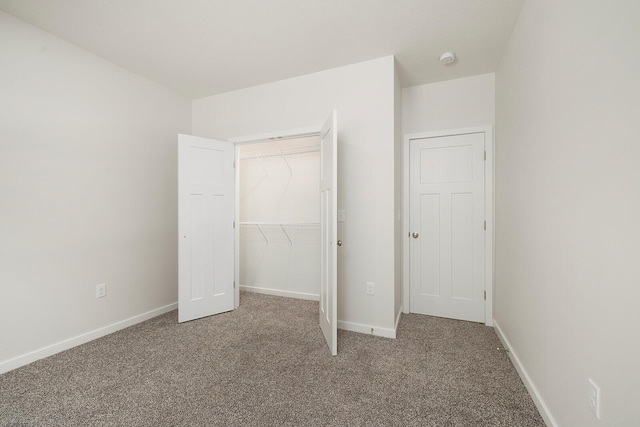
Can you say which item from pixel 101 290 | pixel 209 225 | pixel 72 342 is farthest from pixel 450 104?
pixel 72 342

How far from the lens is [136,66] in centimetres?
260

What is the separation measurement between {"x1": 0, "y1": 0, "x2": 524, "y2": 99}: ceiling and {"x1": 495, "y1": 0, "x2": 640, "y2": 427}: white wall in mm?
428

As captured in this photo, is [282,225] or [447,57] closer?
[447,57]

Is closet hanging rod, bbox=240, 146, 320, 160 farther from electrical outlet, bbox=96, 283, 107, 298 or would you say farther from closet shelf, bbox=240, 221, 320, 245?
electrical outlet, bbox=96, 283, 107, 298

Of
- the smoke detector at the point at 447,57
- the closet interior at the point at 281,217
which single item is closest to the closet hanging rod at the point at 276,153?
the closet interior at the point at 281,217

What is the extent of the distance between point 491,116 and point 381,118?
1.22 metres

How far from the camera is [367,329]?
8.11ft

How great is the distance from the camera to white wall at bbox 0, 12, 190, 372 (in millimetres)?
1921

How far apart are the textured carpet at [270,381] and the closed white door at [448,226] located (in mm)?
405

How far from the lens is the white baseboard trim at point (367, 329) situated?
239cm

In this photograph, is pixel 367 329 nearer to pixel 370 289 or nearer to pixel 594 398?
pixel 370 289

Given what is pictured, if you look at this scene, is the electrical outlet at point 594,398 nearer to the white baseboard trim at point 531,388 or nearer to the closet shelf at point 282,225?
the white baseboard trim at point 531,388

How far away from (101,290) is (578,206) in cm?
352

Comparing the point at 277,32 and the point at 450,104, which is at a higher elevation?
the point at 277,32
